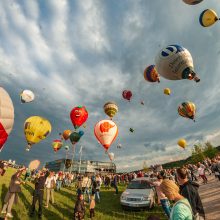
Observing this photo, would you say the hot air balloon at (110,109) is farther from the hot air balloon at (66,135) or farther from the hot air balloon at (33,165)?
the hot air balloon at (66,135)

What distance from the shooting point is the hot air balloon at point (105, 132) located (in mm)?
17484

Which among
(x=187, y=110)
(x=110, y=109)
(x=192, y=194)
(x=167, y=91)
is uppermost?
(x=167, y=91)

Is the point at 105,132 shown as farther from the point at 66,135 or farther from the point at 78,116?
the point at 66,135

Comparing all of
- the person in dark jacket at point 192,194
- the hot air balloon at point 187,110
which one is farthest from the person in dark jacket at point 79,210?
the hot air balloon at point 187,110

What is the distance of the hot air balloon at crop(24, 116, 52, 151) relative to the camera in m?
15.3

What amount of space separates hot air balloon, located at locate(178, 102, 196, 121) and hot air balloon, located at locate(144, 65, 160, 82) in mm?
3980

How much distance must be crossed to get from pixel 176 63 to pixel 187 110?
384 inches

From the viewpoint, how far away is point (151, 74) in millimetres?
21500

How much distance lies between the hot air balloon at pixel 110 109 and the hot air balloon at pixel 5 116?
17826mm

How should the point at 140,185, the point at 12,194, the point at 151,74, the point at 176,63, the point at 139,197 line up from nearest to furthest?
the point at 12,194 < the point at 139,197 < the point at 176,63 < the point at 140,185 < the point at 151,74

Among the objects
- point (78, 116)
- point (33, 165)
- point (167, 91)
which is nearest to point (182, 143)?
point (167, 91)

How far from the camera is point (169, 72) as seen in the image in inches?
537

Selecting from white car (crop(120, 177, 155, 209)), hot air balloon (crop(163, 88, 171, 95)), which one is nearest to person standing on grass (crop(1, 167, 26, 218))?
white car (crop(120, 177, 155, 209))

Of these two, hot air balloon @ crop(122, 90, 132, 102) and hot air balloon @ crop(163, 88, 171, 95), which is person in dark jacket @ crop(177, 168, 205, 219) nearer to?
hot air balloon @ crop(163, 88, 171, 95)
